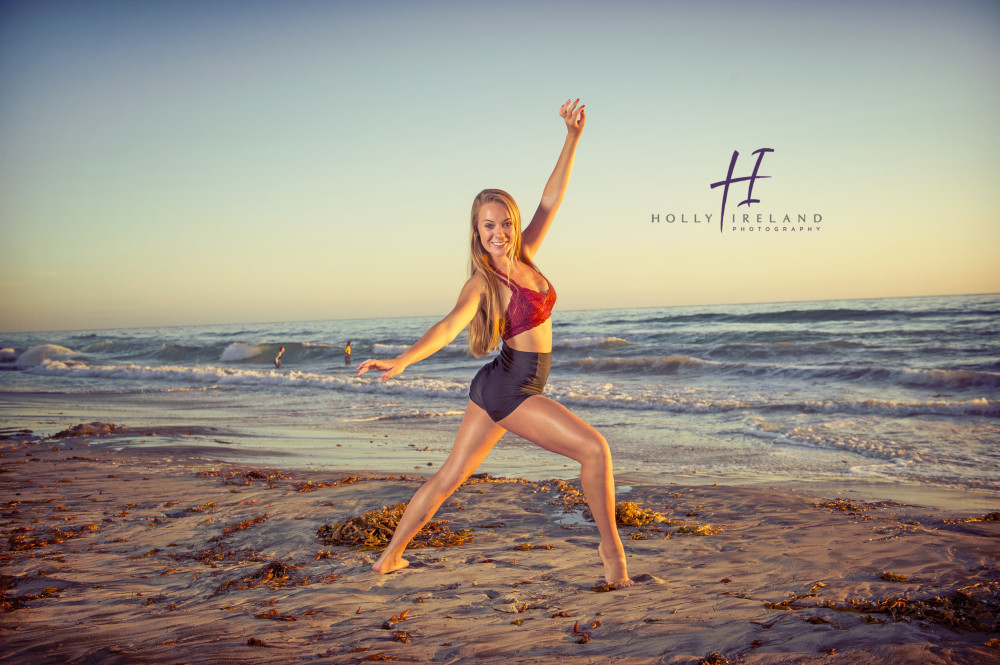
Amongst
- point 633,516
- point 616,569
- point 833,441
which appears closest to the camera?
point 616,569

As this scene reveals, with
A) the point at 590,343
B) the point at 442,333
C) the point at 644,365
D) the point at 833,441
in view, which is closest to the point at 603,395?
the point at 833,441

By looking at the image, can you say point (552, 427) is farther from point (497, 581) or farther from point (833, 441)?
point (833, 441)

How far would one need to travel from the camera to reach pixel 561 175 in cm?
370

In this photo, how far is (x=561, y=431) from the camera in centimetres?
327

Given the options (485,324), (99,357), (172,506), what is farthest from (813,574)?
(99,357)

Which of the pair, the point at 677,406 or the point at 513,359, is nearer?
the point at 513,359

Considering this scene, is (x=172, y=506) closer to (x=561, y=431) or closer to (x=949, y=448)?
(x=561, y=431)

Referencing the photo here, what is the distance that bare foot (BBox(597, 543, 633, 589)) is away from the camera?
3484 mm

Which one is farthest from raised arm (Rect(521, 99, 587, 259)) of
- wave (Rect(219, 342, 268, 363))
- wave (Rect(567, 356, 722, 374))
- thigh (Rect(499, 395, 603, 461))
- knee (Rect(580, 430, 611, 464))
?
wave (Rect(219, 342, 268, 363))

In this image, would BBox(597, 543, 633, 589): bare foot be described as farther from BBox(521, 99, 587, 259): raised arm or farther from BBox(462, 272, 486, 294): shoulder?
BBox(521, 99, 587, 259): raised arm

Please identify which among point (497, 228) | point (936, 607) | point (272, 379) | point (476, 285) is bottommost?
point (272, 379)

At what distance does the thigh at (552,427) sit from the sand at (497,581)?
788 millimetres

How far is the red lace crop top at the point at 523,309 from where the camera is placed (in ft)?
11.1

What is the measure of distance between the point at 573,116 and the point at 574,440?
6.00ft
